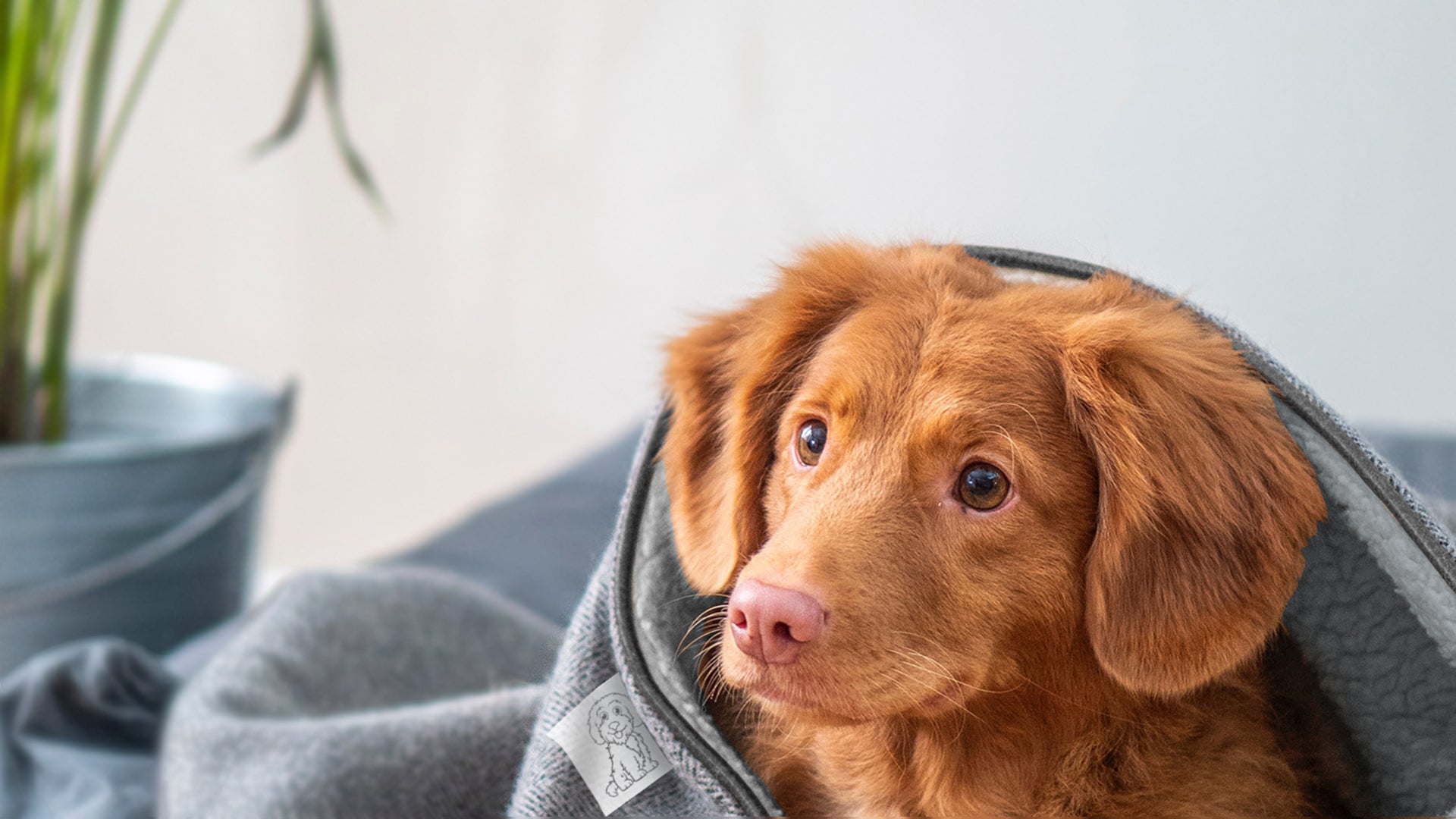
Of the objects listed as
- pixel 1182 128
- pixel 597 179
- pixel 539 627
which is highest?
pixel 1182 128

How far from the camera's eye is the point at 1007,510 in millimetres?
846

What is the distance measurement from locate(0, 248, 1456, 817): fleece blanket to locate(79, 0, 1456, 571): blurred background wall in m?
0.18

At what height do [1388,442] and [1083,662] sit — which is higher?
[1083,662]

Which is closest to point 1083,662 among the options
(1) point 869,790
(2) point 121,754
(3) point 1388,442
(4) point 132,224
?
(1) point 869,790

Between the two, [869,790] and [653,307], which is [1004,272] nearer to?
[869,790]

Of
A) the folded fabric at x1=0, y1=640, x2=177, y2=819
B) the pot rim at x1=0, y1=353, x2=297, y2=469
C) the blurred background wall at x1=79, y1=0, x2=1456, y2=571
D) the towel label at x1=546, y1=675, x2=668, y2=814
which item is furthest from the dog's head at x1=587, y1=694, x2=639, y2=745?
the pot rim at x1=0, y1=353, x2=297, y2=469

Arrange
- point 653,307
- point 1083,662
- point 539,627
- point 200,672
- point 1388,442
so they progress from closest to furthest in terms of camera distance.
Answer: point 1083,662 → point 200,672 → point 539,627 → point 1388,442 → point 653,307

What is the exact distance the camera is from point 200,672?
1.49 m

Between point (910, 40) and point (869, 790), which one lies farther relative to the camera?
point (910, 40)

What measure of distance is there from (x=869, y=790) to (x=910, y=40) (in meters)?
1.25

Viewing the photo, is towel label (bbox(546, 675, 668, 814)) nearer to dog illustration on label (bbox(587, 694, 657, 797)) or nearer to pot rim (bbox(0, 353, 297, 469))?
dog illustration on label (bbox(587, 694, 657, 797))

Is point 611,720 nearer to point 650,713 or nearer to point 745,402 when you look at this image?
point 650,713

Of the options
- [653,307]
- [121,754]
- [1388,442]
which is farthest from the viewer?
[653,307]

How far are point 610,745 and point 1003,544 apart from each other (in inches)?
13.4
